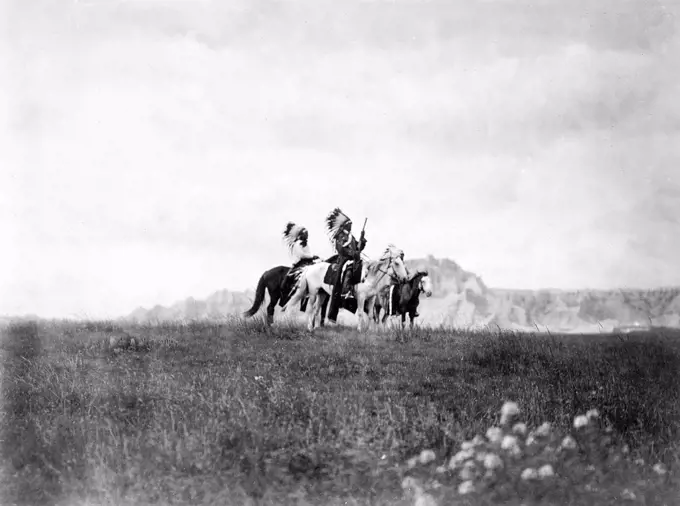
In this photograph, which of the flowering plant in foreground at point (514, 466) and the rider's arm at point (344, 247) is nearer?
the flowering plant in foreground at point (514, 466)

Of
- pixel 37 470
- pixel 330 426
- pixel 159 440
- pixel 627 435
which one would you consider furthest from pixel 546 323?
pixel 37 470

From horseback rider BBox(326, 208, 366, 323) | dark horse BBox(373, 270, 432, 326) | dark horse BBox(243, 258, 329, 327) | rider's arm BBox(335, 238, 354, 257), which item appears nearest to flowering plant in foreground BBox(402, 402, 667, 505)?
horseback rider BBox(326, 208, 366, 323)

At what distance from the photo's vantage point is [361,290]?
1450 cm

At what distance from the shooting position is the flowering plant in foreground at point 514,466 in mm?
5586

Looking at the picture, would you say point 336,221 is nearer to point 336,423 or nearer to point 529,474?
point 336,423

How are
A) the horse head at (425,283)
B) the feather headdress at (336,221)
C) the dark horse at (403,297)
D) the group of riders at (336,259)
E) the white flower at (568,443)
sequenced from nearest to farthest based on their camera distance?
the white flower at (568,443)
the feather headdress at (336,221)
the group of riders at (336,259)
the horse head at (425,283)
the dark horse at (403,297)

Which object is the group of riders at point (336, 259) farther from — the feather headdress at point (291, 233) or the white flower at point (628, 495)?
the white flower at point (628, 495)

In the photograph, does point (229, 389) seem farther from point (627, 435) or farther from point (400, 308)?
point (400, 308)

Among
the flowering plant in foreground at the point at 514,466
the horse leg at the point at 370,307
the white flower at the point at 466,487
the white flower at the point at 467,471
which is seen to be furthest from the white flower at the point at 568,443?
the horse leg at the point at 370,307

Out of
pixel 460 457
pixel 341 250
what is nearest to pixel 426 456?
pixel 460 457

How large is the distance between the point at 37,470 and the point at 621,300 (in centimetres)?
788

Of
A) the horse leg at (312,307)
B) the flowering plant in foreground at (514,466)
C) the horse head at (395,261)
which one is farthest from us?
the horse leg at (312,307)

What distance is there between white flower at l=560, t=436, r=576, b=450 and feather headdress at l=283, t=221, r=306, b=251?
239 inches

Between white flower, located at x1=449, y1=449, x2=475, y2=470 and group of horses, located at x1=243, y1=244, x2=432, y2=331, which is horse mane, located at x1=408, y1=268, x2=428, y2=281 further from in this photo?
white flower, located at x1=449, y1=449, x2=475, y2=470
